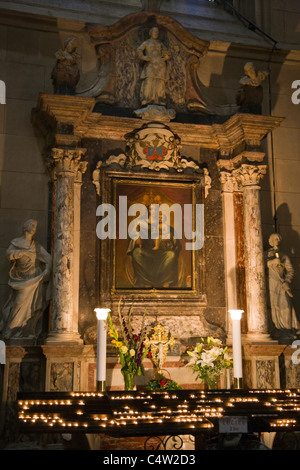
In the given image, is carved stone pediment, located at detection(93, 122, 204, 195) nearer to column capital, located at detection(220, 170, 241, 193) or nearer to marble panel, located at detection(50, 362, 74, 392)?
column capital, located at detection(220, 170, 241, 193)

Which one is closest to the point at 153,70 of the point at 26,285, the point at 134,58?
the point at 134,58

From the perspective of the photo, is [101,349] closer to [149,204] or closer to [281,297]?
[149,204]

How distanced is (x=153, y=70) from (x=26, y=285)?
4.02 metres

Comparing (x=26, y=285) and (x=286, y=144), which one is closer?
(x=26, y=285)

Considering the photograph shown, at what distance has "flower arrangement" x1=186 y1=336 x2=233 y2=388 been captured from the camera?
29.8 feet

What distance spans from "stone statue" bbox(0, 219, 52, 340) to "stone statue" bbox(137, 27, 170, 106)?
9.40ft

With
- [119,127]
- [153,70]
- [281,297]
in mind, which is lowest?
[281,297]

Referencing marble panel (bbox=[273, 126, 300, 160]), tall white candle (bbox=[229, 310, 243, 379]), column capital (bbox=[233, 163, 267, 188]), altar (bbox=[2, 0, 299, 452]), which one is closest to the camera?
tall white candle (bbox=[229, 310, 243, 379])

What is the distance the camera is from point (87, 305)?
9.45 metres

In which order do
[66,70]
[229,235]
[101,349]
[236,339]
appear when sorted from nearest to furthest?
[101,349] → [236,339] → [66,70] → [229,235]

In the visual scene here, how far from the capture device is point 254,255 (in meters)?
9.79

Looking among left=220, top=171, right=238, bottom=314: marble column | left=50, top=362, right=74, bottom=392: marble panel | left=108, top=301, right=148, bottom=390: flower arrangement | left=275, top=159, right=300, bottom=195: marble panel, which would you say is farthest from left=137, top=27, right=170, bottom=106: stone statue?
left=50, top=362, right=74, bottom=392: marble panel

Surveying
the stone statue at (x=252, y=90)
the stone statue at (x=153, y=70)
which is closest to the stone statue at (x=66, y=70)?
the stone statue at (x=153, y=70)
